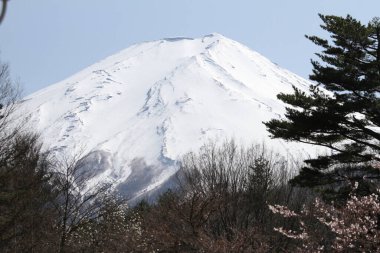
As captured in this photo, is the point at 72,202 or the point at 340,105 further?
the point at 72,202

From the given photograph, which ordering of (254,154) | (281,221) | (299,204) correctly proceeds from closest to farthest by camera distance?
(281,221) < (299,204) < (254,154)

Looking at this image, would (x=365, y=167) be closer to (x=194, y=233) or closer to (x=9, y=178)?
(x=194, y=233)

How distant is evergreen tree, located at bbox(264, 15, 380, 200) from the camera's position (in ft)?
58.5

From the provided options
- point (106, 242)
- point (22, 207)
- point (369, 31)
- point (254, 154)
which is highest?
point (369, 31)

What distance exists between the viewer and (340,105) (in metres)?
18.1

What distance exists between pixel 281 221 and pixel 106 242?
9.67m

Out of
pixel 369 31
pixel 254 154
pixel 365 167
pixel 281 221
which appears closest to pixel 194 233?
pixel 365 167

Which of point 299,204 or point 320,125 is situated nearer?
point 320,125

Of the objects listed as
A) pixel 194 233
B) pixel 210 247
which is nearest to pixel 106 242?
pixel 194 233

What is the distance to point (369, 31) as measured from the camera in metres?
17.7

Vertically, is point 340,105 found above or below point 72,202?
above

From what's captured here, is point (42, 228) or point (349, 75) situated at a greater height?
point (349, 75)

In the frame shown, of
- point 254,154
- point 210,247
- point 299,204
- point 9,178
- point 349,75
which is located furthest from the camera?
point 254,154

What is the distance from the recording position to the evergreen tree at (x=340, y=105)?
1783 cm
